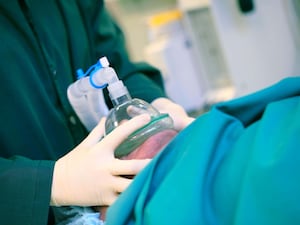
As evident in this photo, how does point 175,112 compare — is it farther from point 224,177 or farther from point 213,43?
point 213,43

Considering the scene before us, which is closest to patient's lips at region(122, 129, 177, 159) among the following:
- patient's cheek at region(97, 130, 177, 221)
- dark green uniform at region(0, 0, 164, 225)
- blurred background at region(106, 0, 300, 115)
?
patient's cheek at region(97, 130, 177, 221)

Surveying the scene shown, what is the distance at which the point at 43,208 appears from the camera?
64 centimetres

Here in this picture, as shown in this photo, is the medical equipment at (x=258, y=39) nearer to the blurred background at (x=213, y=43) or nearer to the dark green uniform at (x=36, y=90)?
the blurred background at (x=213, y=43)

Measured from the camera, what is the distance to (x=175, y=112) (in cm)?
87

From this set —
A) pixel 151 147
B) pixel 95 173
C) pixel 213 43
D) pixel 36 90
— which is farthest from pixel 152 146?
pixel 213 43

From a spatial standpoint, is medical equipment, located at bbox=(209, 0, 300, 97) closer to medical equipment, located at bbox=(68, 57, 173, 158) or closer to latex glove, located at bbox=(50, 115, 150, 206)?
medical equipment, located at bbox=(68, 57, 173, 158)

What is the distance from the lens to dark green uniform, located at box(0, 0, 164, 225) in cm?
65

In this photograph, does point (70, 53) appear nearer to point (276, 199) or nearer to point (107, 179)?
point (107, 179)

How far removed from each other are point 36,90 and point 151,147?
0.32 meters

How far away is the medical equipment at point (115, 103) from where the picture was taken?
70cm

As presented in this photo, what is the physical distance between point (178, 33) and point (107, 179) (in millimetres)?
1467

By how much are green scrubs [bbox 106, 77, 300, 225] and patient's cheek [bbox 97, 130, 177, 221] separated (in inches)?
2.9

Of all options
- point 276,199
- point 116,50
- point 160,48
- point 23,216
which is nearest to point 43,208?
point 23,216

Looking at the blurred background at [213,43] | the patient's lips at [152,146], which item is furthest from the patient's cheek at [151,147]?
the blurred background at [213,43]
